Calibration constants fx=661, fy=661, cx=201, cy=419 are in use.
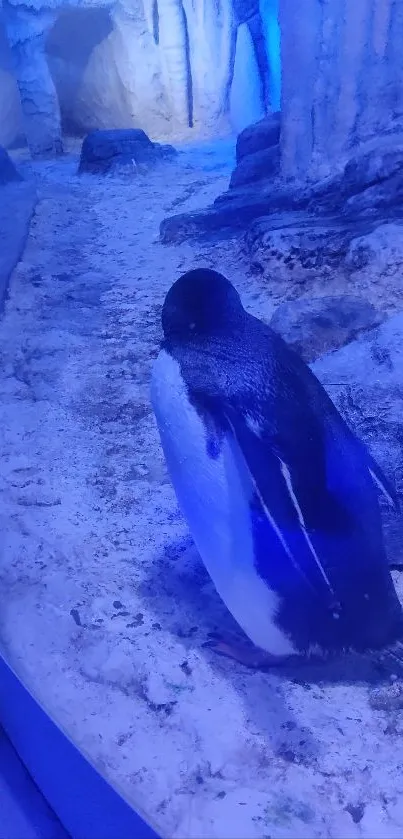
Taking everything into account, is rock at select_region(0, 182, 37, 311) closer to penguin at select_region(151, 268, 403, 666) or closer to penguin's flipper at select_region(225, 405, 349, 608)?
penguin at select_region(151, 268, 403, 666)

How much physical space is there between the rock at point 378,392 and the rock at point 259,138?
2667mm

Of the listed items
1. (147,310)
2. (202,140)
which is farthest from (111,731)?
(202,140)

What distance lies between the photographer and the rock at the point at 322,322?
1999mm

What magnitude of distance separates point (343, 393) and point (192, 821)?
1099 millimetres

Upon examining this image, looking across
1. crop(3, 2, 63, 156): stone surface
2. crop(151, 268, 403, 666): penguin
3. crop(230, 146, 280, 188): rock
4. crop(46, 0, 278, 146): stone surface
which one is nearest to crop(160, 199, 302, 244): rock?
crop(230, 146, 280, 188): rock

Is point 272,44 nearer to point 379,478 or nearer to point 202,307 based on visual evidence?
point 202,307

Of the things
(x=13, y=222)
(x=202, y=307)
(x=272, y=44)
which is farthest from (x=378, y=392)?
(x=272, y=44)

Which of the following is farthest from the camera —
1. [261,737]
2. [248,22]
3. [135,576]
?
[248,22]

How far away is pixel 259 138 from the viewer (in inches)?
169

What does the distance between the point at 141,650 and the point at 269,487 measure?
378 millimetres

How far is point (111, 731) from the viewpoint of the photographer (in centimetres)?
94

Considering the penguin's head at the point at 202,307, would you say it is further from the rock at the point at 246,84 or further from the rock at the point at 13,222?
the rock at the point at 246,84

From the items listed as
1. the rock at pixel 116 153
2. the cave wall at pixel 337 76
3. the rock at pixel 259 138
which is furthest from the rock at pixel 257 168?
the rock at pixel 116 153

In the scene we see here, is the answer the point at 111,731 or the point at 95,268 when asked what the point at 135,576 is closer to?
the point at 111,731
